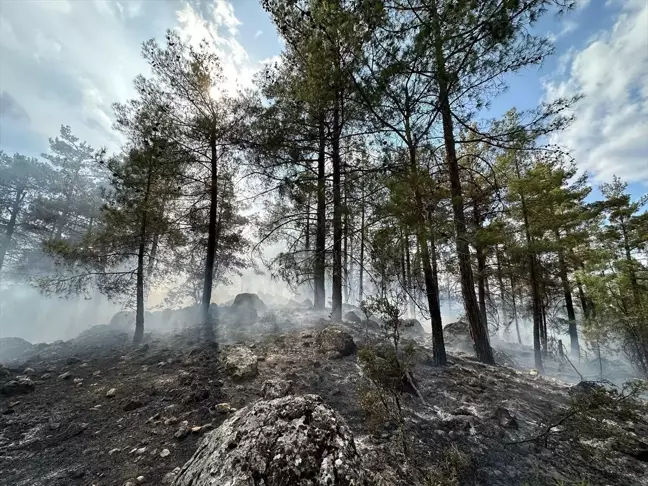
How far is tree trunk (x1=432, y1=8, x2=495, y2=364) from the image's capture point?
15.5ft

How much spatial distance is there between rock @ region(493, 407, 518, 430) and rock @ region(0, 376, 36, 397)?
26.9 feet

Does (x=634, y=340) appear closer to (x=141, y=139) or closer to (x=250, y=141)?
(x=250, y=141)

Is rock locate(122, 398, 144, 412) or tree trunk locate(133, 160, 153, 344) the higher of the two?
tree trunk locate(133, 160, 153, 344)

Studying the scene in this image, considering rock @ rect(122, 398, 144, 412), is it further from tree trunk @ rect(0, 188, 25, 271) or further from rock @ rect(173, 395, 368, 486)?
tree trunk @ rect(0, 188, 25, 271)

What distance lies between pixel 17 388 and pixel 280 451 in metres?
6.44

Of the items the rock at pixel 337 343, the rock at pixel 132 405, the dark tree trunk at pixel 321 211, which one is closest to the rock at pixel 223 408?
the rock at pixel 132 405

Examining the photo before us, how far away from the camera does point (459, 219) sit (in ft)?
20.9

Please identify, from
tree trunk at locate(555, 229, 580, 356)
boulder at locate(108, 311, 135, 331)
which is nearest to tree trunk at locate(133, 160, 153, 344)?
boulder at locate(108, 311, 135, 331)

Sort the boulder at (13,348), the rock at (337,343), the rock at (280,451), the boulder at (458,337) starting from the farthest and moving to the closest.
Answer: the boulder at (458,337) → the boulder at (13,348) → the rock at (337,343) → the rock at (280,451)

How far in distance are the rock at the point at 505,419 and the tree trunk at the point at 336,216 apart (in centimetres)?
431

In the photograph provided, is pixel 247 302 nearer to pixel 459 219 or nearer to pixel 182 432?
pixel 182 432

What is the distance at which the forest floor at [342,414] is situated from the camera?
287 cm

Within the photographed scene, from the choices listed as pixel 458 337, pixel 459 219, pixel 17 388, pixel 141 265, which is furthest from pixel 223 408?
pixel 458 337

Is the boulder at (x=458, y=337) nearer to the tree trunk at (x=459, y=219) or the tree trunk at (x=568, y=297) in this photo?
the tree trunk at (x=459, y=219)
